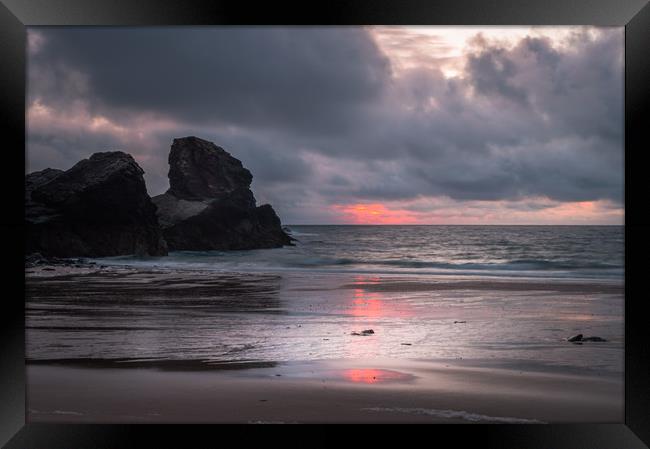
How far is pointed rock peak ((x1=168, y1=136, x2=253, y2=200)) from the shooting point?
3569cm

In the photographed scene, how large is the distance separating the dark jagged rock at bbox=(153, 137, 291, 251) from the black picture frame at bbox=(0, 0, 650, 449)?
26.9 m

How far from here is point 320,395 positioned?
4.68 meters

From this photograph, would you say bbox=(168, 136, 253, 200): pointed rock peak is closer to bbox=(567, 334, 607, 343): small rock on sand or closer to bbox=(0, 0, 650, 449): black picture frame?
bbox=(567, 334, 607, 343): small rock on sand

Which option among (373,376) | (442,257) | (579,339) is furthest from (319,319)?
(442,257)

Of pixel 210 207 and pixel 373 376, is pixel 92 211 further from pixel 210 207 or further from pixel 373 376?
pixel 373 376

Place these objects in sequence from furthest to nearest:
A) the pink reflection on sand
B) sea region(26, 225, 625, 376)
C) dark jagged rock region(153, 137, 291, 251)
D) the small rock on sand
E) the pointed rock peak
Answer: the pointed rock peak, dark jagged rock region(153, 137, 291, 251), the small rock on sand, sea region(26, 225, 625, 376), the pink reflection on sand

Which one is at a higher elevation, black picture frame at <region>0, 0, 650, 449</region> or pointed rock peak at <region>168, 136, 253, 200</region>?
pointed rock peak at <region>168, 136, 253, 200</region>

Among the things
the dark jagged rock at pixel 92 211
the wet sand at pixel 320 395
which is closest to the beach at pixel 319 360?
the wet sand at pixel 320 395

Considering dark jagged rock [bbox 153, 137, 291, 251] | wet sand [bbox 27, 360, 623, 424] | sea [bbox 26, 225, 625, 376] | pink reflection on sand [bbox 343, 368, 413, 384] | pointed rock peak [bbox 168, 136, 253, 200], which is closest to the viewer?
wet sand [bbox 27, 360, 623, 424]

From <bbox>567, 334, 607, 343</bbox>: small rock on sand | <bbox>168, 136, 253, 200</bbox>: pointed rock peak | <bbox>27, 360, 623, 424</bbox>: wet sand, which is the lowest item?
<bbox>27, 360, 623, 424</bbox>: wet sand

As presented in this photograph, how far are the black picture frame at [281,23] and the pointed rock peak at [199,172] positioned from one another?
30691 mm

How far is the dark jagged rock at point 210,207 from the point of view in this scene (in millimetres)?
31672

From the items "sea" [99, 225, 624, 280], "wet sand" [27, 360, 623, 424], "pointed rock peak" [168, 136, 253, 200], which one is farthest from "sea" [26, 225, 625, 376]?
"pointed rock peak" [168, 136, 253, 200]

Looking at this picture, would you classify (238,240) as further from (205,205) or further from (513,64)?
(513,64)
